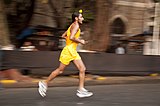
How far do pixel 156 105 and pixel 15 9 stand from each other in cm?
1310

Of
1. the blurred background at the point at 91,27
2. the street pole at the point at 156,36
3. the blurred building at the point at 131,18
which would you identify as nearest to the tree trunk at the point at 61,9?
the blurred background at the point at 91,27

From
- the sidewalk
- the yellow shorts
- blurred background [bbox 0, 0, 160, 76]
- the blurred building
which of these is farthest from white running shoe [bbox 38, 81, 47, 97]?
the blurred building

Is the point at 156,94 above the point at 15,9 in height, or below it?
below

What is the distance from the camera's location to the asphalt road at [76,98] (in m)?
7.27

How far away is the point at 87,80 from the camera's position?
36.4 ft

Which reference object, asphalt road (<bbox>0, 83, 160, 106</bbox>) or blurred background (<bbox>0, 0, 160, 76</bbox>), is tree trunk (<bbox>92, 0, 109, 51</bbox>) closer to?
blurred background (<bbox>0, 0, 160, 76</bbox>)

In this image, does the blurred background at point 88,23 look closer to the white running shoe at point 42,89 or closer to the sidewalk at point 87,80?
the sidewalk at point 87,80

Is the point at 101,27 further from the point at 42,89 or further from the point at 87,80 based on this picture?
the point at 42,89

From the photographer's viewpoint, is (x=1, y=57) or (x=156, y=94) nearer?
(x=156, y=94)

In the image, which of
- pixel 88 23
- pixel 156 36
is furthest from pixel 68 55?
pixel 156 36

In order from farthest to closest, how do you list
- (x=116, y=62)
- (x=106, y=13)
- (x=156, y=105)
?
(x=106, y=13) < (x=116, y=62) < (x=156, y=105)

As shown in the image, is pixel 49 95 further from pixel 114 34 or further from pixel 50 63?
pixel 114 34

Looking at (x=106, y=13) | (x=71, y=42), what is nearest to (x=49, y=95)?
(x=71, y=42)

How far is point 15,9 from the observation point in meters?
19.1
